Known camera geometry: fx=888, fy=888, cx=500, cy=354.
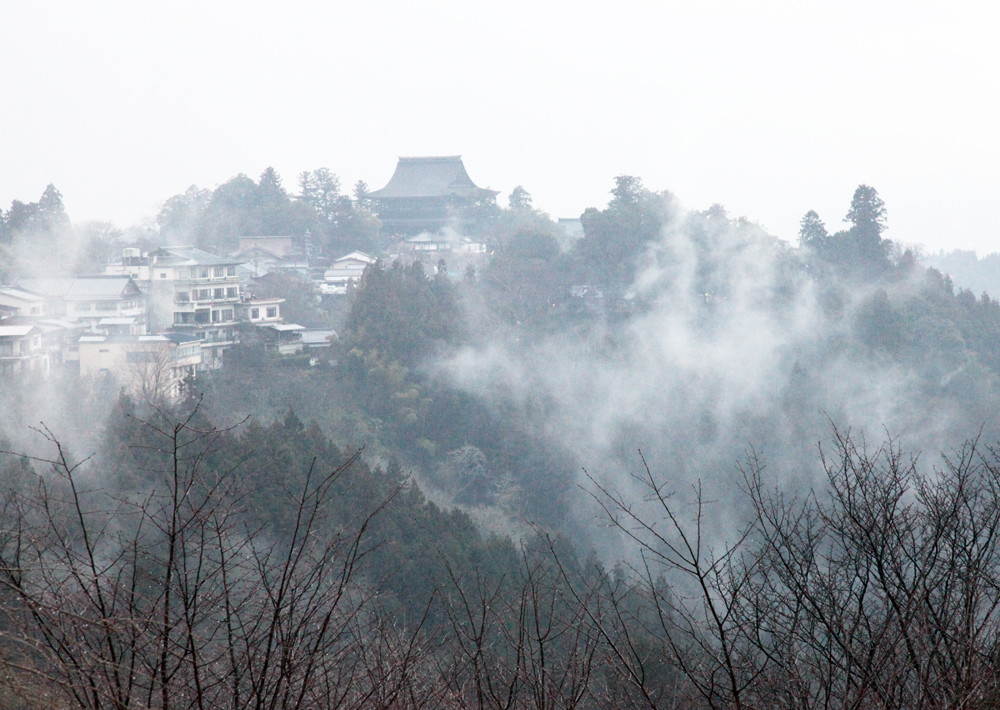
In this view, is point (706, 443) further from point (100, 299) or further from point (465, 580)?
point (100, 299)

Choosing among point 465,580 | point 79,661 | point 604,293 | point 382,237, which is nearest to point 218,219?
point 382,237

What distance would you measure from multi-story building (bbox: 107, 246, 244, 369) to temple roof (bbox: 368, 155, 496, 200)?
35.8ft

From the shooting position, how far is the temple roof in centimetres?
3009

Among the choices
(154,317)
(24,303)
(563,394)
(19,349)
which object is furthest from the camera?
(563,394)

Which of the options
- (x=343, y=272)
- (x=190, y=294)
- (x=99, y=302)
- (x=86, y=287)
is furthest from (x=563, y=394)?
(x=86, y=287)

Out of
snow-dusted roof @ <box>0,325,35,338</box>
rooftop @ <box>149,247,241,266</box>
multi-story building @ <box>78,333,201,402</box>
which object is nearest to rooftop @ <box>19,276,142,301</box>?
rooftop @ <box>149,247,241,266</box>

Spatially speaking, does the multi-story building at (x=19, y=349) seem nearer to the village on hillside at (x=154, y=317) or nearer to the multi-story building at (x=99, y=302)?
the village on hillside at (x=154, y=317)

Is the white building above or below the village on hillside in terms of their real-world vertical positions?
above

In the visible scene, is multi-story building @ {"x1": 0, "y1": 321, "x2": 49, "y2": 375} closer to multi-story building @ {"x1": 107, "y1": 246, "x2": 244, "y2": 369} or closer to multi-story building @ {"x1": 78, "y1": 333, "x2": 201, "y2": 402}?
multi-story building @ {"x1": 78, "y1": 333, "x2": 201, "y2": 402}

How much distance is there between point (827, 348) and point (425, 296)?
9.50 m

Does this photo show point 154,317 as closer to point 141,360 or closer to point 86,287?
point 86,287

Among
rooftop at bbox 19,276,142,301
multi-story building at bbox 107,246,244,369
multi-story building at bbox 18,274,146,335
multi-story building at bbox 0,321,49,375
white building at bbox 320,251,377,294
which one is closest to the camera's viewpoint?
multi-story building at bbox 0,321,49,375

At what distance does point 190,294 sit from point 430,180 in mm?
12953

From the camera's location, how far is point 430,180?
3050 cm
